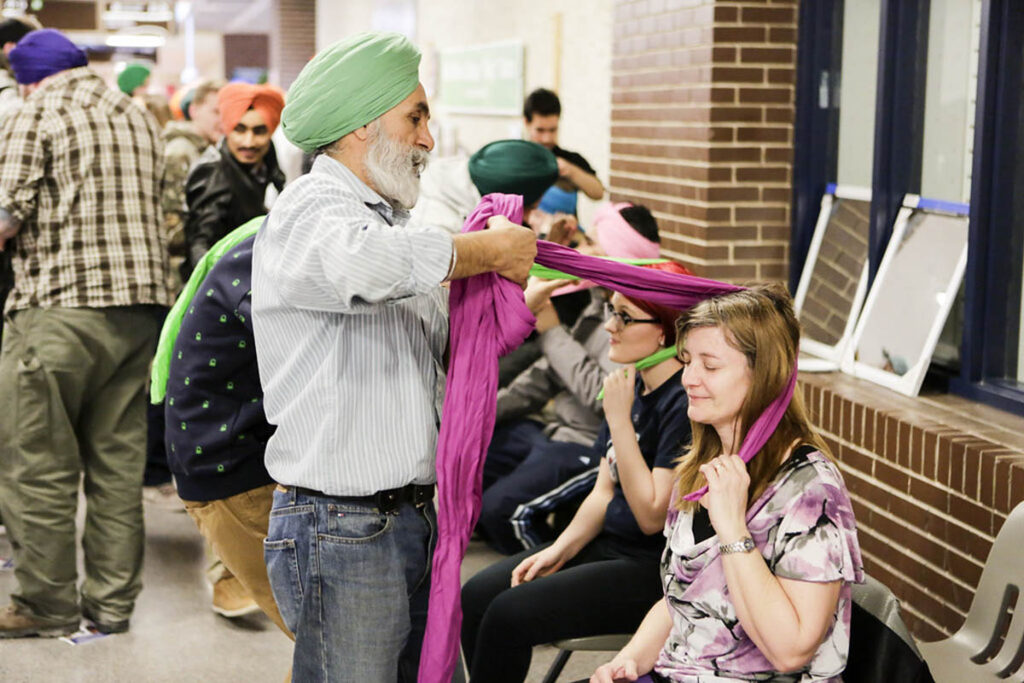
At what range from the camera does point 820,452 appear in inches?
91.9

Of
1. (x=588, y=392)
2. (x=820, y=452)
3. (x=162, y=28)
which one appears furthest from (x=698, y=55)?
(x=162, y=28)

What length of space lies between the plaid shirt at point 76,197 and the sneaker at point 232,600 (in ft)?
3.55

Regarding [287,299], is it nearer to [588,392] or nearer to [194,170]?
[588,392]

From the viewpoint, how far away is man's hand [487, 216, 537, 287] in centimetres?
219

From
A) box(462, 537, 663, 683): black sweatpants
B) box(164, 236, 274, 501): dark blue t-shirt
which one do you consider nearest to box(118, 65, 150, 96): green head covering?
box(164, 236, 274, 501): dark blue t-shirt

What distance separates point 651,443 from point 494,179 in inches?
76.5

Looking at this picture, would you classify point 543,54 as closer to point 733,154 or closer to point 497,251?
point 733,154

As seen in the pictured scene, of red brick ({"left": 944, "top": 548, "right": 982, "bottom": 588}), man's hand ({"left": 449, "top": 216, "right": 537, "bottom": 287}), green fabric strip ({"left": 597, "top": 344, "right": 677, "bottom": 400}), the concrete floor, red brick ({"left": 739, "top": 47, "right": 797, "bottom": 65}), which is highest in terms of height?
red brick ({"left": 739, "top": 47, "right": 797, "bottom": 65})

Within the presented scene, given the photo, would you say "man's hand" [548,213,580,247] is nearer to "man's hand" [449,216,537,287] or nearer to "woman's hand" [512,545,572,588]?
"woman's hand" [512,545,572,588]

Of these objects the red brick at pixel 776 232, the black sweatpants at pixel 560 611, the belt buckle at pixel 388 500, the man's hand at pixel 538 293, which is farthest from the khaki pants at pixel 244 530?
the red brick at pixel 776 232

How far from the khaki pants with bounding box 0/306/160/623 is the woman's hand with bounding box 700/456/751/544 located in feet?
8.60

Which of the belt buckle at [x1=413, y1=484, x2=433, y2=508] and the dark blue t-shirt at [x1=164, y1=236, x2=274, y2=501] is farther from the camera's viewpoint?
the dark blue t-shirt at [x1=164, y1=236, x2=274, y2=501]

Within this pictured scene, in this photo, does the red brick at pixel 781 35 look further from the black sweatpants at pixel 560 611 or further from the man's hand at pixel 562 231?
the black sweatpants at pixel 560 611


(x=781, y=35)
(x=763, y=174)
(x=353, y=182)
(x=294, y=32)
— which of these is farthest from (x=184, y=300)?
(x=294, y=32)
